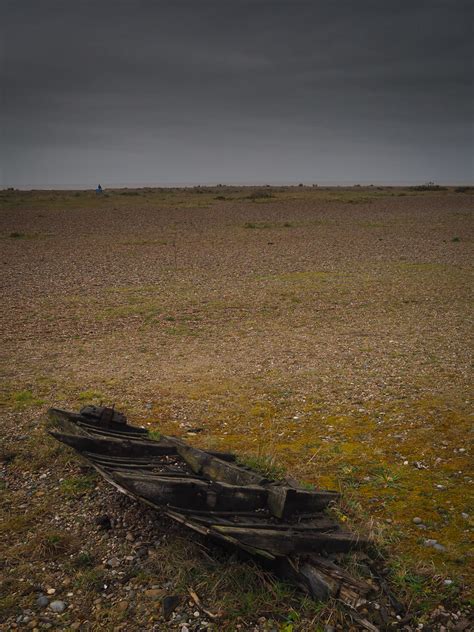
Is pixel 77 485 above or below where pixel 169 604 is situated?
above

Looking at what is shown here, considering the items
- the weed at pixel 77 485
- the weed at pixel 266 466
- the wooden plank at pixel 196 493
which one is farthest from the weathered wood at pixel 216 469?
the weed at pixel 77 485

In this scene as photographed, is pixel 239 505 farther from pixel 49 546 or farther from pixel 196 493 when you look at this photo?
pixel 49 546

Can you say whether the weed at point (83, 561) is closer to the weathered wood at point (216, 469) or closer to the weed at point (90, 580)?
the weed at point (90, 580)

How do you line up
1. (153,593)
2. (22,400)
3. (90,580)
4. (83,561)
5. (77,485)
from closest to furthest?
(153,593)
(90,580)
(83,561)
(77,485)
(22,400)

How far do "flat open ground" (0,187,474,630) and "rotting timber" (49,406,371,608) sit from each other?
0.25 meters

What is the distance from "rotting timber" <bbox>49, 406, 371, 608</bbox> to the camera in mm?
4270

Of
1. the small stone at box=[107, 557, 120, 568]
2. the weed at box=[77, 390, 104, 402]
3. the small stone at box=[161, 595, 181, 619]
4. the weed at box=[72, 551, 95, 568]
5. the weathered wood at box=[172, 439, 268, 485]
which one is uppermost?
the weathered wood at box=[172, 439, 268, 485]

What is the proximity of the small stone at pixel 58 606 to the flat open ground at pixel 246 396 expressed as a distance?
5cm

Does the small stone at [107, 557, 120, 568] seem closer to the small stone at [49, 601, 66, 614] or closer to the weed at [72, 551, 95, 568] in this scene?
the weed at [72, 551, 95, 568]

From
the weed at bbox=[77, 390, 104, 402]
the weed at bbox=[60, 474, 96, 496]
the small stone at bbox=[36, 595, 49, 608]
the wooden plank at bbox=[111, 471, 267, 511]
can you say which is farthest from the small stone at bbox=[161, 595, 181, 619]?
the weed at bbox=[77, 390, 104, 402]

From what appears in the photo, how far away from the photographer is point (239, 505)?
470 centimetres

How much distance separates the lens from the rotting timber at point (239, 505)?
4.27 meters

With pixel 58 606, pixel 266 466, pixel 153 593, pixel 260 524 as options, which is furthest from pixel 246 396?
pixel 58 606

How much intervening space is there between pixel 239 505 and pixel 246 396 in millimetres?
3563
